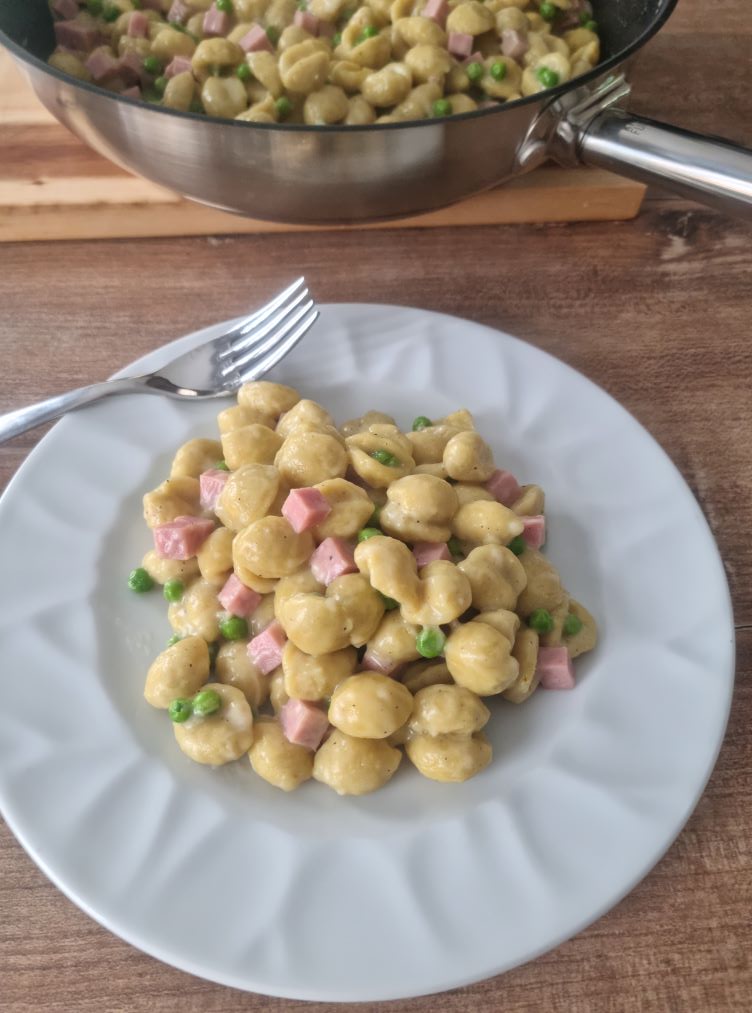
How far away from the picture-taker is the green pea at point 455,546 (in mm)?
1019

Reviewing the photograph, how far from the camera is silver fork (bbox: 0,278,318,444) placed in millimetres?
1163

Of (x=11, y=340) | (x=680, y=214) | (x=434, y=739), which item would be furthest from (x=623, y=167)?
(x=11, y=340)

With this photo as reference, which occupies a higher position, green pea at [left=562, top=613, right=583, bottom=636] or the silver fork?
the silver fork

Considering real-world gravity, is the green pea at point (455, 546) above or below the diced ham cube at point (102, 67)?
below

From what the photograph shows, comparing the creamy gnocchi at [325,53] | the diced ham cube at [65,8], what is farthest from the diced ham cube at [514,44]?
the diced ham cube at [65,8]

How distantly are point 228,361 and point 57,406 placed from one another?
235 millimetres

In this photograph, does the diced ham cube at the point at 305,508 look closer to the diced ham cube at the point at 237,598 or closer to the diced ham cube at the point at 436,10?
the diced ham cube at the point at 237,598

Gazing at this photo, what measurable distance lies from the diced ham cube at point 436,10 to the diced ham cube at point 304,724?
1.15 meters

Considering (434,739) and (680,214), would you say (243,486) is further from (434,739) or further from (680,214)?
(680,214)

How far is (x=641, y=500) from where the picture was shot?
1083mm

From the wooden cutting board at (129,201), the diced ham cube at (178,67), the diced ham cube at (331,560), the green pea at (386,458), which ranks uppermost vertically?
the diced ham cube at (178,67)

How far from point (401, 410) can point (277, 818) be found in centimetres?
58

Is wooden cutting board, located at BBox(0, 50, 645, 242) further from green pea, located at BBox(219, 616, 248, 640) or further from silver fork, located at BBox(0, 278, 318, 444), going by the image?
green pea, located at BBox(219, 616, 248, 640)

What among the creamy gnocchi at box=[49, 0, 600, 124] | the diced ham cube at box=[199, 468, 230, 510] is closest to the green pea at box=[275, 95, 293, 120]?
the creamy gnocchi at box=[49, 0, 600, 124]
